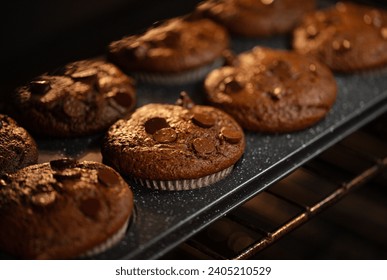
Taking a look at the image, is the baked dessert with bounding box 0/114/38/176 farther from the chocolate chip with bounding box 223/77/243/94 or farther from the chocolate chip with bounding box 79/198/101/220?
the chocolate chip with bounding box 223/77/243/94

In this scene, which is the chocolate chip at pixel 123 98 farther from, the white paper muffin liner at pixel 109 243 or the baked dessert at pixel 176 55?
the white paper muffin liner at pixel 109 243

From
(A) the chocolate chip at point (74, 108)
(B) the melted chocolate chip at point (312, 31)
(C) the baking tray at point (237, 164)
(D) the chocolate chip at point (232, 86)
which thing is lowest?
(C) the baking tray at point (237, 164)

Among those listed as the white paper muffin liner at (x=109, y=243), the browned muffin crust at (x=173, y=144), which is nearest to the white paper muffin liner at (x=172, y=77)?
the browned muffin crust at (x=173, y=144)

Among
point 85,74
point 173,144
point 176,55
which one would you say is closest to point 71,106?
point 85,74

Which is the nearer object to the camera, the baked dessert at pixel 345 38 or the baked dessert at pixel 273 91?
the baked dessert at pixel 273 91

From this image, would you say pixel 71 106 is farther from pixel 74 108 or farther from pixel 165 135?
pixel 165 135

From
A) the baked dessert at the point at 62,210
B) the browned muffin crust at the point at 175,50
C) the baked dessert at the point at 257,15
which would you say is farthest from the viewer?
the baked dessert at the point at 257,15

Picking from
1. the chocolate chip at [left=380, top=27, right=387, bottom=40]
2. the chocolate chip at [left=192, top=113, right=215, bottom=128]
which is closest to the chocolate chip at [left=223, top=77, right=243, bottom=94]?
the chocolate chip at [left=192, top=113, right=215, bottom=128]
